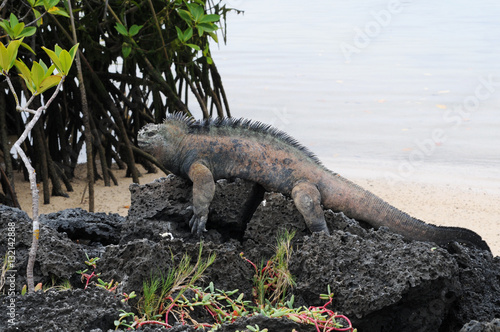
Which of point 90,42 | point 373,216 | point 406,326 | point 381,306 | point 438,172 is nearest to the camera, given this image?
point 381,306

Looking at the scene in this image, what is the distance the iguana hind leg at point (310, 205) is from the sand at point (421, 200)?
239 centimetres

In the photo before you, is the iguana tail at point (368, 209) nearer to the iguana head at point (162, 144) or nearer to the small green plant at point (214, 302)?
the small green plant at point (214, 302)

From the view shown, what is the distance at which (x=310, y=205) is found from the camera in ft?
10.0

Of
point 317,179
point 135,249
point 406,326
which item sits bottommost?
point 406,326

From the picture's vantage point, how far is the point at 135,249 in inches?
98.5

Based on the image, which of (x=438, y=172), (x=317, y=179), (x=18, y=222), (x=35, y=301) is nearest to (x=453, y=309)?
(x=317, y=179)

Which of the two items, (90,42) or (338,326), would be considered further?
(90,42)

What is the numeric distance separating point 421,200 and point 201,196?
3859mm

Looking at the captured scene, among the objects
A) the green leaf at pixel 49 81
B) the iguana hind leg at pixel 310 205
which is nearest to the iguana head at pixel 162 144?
the iguana hind leg at pixel 310 205

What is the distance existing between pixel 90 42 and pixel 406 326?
4.26 metres

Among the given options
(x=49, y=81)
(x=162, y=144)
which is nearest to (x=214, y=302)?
(x=49, y=81)

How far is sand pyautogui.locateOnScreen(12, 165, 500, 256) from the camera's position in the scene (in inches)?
219

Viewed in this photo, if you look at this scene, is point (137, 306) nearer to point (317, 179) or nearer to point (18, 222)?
point (18, 222)
